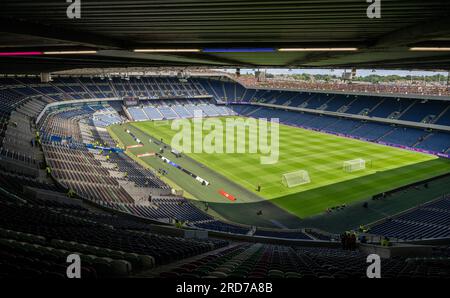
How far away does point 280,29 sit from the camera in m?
9.88

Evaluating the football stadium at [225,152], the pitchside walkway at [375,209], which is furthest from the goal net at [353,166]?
the pitchside walkway at [375,209]

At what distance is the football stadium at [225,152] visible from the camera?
802 centimetres

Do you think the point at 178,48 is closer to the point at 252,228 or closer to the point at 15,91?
the point at 252,228

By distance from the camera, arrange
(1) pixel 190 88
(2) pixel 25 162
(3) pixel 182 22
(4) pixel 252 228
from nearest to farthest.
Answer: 1. (3) pixel 182 22
2. (4) pixel 252 228
3. (2) pixel 25 162
4. (1) pixel 190 88

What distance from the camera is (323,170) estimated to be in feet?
121

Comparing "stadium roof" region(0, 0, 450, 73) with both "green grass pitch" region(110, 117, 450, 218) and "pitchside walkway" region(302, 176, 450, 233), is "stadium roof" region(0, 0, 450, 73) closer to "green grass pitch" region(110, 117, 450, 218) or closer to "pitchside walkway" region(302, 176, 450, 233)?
"pitchside walkway" region(302, 176, 450, 233)

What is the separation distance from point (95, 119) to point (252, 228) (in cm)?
5175

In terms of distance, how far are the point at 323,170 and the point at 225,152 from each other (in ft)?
45.4

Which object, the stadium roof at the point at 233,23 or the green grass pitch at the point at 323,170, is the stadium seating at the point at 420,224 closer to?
the green grass pitch at the point at 323,170

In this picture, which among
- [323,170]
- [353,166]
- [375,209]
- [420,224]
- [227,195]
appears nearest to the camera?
[420,224]

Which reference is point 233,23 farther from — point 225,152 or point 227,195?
point 225,152

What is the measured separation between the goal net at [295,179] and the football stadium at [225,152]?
0.25 m

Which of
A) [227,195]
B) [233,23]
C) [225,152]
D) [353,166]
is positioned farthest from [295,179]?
[233,23]
